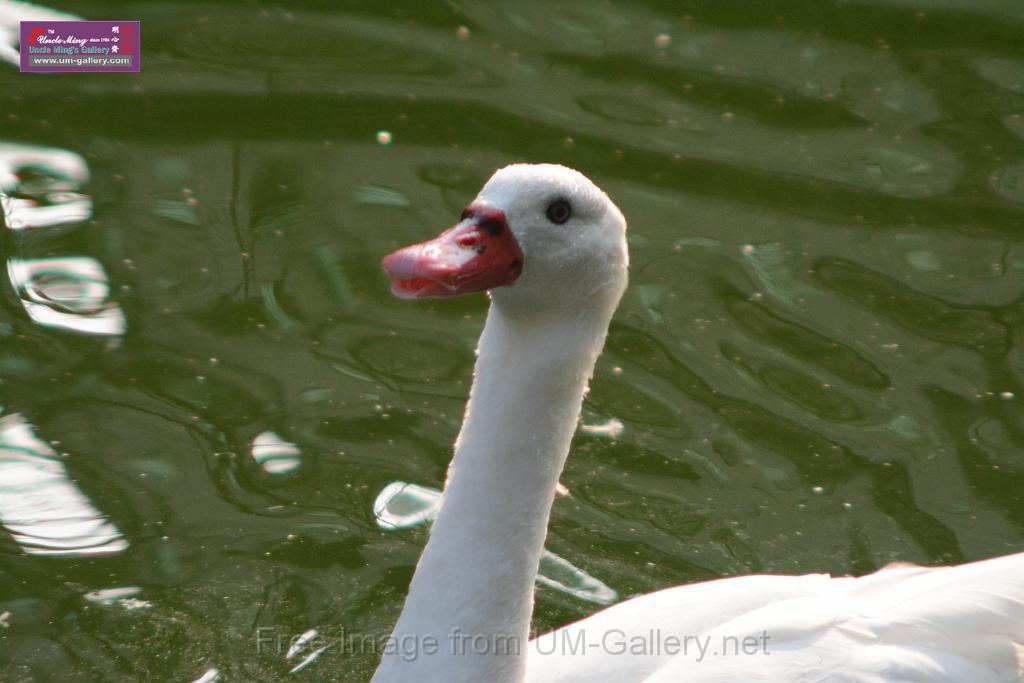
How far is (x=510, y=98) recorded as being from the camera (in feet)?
25.3

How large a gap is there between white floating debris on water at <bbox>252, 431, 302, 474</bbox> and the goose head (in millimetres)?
2140

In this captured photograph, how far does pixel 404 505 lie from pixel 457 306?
4.30ft

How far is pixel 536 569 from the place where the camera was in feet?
12.3

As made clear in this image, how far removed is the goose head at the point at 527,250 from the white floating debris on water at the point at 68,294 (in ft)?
10.0

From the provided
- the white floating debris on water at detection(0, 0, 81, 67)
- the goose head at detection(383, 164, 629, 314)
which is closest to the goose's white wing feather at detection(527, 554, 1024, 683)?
the goose head at detection(383, 164, 629, 314)

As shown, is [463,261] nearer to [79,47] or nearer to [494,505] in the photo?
[494,505]

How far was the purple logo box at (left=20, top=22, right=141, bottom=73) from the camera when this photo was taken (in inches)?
301

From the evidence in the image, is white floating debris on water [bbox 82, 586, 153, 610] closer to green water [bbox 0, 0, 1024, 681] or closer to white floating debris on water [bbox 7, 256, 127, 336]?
green water [bbox 0, 0, 1024, 681]

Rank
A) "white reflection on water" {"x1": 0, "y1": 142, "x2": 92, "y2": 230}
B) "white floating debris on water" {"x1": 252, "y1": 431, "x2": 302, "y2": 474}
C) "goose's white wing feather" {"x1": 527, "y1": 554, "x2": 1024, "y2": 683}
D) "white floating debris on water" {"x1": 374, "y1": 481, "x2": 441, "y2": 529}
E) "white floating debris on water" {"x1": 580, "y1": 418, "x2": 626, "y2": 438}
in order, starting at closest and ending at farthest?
"goose's white wing feather" {"x1": 527, "y1": 554, "x2": 1024, "y2": 683}, "white floating debris on water" {"x1": 374, "y1": 481, "x2": 441, "y2": 529}, "white floating debris on water" {"x1": 252, "y1": 431, "x2": 302, "y2": 474}, "white floating debris on water" {"x1": 580, "y1": 418, "x2": 626, "y2": 438}, "white reflection on water" {"x1": 0, "y1": 142, "x2": 92, "y2": 230}

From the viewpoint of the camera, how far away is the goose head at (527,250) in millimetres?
3297

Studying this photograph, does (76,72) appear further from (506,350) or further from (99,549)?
(506,350)

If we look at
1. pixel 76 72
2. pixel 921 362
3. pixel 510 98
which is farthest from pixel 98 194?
pixel 921 362

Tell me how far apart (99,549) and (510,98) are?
3.67 meters

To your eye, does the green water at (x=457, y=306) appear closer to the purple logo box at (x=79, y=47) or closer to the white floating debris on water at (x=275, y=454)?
the white floating debris on water at (x=275, y=454)
